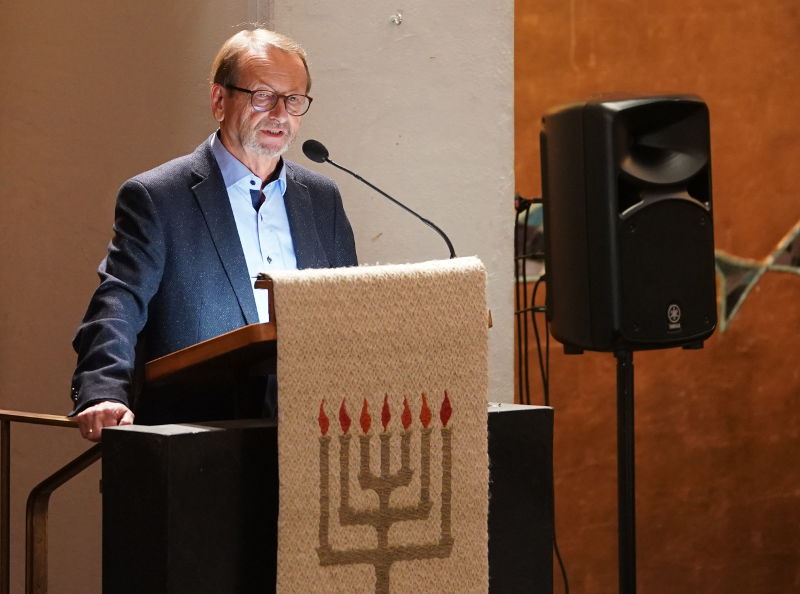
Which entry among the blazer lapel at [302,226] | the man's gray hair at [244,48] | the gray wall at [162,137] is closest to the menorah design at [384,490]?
the blazer lapel at [302,226]

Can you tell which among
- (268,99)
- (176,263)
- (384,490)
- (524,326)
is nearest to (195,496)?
(384,490)

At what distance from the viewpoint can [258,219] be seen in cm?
248

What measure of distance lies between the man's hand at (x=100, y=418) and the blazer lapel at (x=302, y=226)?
619 millimetres

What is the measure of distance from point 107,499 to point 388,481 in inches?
16.8

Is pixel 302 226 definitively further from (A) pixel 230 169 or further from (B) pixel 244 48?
(B) pixel 244 48

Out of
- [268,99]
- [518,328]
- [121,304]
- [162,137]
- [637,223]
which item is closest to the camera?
[121,304]

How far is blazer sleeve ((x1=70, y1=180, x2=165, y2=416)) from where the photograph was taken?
6.72 feet

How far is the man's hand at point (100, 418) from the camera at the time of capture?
1961 mm

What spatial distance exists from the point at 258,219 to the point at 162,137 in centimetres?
90

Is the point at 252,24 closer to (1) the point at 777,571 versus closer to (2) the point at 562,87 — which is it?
(2) the point at 562,87

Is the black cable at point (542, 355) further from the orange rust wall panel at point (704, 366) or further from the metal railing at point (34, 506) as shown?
the metal railing at point (34, 506)

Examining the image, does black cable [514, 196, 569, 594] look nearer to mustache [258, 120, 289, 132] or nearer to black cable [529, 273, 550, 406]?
black cable [529, 273, 550, 406]

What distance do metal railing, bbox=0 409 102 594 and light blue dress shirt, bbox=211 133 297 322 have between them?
1.59ft

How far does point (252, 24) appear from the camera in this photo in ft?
10.1
